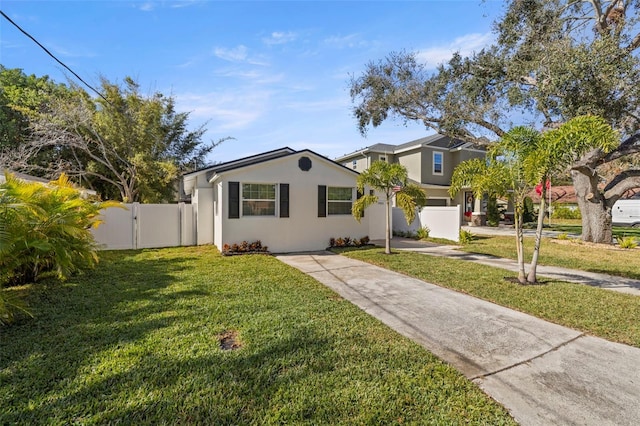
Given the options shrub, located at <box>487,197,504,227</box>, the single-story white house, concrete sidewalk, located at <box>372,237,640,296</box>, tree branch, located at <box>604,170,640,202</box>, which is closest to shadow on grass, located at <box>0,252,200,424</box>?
the single-story white house

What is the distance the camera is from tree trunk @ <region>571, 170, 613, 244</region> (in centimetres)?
1169

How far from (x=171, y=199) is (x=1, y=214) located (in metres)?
15.8

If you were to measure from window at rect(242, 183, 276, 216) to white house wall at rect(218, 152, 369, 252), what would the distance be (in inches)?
8.0

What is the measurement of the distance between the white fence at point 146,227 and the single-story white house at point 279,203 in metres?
0.45

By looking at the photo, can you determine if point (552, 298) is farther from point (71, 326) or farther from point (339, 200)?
point (71, 326)

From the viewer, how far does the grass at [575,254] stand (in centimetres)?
755

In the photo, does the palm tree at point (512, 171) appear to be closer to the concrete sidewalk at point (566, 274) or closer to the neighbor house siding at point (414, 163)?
the concrete sidewalk at point (566, 274)

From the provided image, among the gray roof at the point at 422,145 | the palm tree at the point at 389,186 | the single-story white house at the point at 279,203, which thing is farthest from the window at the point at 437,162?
the palm tree at the point at 389,186

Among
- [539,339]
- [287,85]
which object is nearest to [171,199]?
[287,85]

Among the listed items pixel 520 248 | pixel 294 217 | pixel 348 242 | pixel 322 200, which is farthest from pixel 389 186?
pixel 520 248

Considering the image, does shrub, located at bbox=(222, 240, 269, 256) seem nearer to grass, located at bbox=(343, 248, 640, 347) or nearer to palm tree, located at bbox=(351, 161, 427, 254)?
palm tree, located at bbox=(351, 161, 427, 254)

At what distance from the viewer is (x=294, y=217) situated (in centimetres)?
1030

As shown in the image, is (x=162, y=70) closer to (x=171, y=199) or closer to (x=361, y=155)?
(x=171, y=199)

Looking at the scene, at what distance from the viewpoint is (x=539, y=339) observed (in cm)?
360
